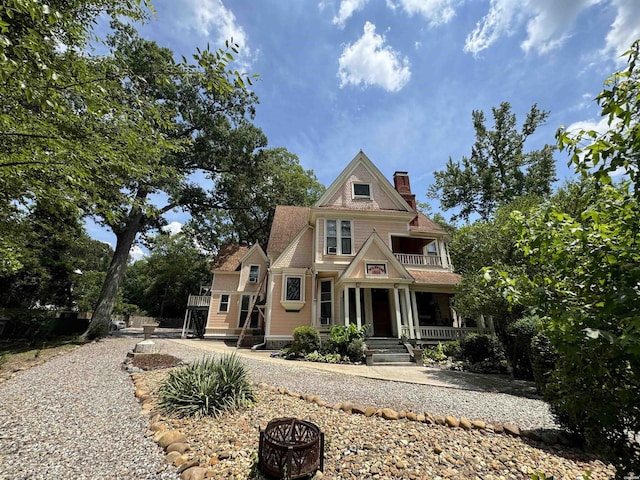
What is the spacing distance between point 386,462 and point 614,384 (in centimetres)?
246

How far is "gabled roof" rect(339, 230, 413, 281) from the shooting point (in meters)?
12.9

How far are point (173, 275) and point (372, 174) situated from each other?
30.6 meters

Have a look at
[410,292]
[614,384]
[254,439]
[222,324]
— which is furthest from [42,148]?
[222,324]

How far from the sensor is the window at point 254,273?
2056 cm

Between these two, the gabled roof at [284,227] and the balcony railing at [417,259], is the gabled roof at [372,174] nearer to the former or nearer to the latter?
the gabled roof at [284,227]

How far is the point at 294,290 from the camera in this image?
1501 centimetres

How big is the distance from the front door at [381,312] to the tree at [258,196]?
11.3 m

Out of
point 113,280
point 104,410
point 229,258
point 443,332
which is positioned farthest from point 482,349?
point 113,280

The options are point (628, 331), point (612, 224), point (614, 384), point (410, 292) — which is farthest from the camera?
point (410, 292)

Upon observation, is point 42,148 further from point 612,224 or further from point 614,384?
point 614,384

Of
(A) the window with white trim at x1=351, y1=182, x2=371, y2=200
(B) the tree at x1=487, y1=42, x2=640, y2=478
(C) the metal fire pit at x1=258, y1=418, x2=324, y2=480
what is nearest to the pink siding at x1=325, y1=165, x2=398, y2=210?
(A) the window with white trim at x1=351, y1=182, x2=371, y2=200

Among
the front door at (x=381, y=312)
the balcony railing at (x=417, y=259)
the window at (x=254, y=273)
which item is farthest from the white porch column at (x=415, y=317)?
the window at (x=254, y=273)

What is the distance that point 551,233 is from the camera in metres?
2.31

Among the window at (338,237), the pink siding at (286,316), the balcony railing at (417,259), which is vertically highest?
the window at (338,237)
